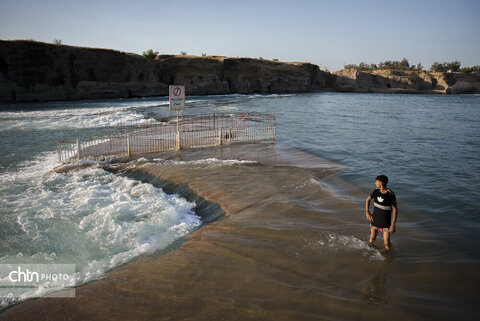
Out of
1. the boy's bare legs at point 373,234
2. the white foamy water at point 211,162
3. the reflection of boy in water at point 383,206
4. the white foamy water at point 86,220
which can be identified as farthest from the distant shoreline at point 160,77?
the reflection of boy in water at point 383,206

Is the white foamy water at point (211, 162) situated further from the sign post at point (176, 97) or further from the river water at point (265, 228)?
the sign post at point (176, 97)

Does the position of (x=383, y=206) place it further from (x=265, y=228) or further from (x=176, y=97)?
(x=176, y=97)

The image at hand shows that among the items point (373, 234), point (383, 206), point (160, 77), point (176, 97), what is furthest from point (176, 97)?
point (160, 77)

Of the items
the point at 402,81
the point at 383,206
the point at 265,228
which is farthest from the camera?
the point at 402,81

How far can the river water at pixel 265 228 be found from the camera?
16.9 ft

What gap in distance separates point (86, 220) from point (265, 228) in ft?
16.5

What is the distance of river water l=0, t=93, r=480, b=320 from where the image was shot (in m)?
5.16

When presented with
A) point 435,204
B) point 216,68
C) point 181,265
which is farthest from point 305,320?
point 216,68

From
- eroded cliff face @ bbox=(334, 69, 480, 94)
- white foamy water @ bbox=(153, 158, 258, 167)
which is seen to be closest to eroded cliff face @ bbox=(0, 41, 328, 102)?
eroded cliff face @ bbox=(334, 69, 480, 94)

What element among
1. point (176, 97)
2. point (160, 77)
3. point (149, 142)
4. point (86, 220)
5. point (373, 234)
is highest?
point (160, 77)

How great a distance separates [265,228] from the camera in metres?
7.61

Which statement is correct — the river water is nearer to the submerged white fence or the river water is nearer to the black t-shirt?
the black t-shirt

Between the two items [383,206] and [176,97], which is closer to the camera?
[383,206]

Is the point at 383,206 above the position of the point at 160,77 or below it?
below
